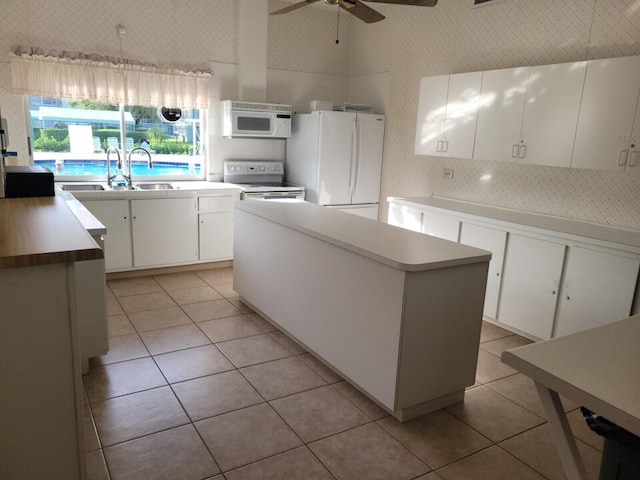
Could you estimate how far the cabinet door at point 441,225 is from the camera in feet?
13.6

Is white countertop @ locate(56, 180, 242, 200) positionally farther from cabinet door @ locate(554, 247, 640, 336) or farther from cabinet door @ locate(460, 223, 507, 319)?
cabinet door @ locate(554, 247, 640, 336)

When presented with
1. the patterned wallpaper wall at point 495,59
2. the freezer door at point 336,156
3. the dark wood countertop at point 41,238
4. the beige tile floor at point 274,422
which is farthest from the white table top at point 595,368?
the freezer door at point 336,156

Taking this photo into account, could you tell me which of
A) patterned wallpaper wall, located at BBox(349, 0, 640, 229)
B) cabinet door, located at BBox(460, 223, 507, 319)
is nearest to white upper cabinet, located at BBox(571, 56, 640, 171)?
patterned wallpaper wall, located at BBox(349, 0, 640, 229)

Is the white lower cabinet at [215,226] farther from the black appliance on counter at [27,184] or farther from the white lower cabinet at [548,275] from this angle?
the white lower cabinet at [548,275]

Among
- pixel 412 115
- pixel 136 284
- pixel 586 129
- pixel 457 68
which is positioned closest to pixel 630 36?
pixel 586 129

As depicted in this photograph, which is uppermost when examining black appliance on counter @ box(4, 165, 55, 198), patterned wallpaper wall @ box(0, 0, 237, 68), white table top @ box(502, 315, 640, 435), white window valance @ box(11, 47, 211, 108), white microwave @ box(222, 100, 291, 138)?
patterned wallpaper wall @ box(0, 0, 237, 68)

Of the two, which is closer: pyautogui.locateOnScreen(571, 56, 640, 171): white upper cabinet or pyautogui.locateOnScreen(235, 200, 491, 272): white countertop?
pyautogui.locateOnScreen(235, 200, 491, 272): white countertop

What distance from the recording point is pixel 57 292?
1.63 m

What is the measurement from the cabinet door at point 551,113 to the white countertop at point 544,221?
0.46m

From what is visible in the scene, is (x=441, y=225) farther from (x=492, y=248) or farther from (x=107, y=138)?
(x=107, y=138)

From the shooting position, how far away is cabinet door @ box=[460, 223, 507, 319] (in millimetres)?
3816

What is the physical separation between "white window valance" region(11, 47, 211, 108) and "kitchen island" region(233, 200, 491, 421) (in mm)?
2596

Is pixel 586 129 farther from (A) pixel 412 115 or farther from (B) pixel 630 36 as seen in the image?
(A) pixel 412 115

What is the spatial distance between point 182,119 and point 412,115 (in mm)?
2598
